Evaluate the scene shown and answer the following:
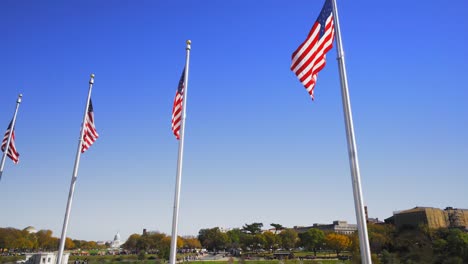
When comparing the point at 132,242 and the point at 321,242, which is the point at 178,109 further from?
the point at 132,242

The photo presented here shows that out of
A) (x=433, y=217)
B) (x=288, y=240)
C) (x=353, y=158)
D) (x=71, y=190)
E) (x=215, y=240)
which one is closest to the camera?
(x=353, y=158)

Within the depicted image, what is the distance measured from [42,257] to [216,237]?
88.8m

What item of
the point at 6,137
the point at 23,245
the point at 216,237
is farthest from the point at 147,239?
the point at 6,137

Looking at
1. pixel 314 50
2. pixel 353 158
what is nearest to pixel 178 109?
pixel 314 50

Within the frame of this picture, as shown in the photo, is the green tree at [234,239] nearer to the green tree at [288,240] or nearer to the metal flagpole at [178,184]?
the green tree at [288,240]

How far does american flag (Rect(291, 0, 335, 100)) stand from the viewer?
1285 cm

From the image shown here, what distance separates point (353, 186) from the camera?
11.0 m

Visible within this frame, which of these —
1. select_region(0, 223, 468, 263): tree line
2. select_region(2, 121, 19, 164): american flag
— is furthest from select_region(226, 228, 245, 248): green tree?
select_region(2, 121, 19, 164): american flag

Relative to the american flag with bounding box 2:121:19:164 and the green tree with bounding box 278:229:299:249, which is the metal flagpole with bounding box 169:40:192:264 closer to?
the american flag with bounding box 2:121:19:164

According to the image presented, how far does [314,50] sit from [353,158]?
4.25m

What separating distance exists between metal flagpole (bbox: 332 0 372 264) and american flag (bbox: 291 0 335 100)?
0.37 metres

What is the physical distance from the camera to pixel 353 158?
36.7 feet

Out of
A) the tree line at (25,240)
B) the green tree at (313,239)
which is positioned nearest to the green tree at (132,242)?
the tree line at (25,240)

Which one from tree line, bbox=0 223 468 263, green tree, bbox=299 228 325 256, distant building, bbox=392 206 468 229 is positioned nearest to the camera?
tree line, bbox=0 223 468 263
